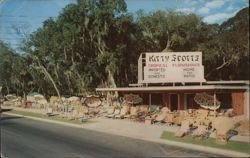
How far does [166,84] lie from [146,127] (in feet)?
2.34

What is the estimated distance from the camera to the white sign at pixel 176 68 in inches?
175

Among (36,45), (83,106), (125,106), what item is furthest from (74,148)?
(36,45)

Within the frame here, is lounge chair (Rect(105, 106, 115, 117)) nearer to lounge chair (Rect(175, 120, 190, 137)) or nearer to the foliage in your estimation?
the foliage

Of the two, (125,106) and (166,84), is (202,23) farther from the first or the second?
(125,106)

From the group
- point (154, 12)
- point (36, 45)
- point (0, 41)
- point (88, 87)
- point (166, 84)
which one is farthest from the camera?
point (0, 41)

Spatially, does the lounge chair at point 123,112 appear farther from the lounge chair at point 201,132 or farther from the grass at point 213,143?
the lounge chair at point 201,132

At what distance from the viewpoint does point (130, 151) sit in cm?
496

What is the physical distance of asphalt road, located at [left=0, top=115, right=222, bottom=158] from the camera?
16.1 ft

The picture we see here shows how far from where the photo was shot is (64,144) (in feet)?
18.1

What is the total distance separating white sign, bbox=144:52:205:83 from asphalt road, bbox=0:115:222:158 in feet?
2.38

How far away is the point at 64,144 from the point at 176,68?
186 centimetres

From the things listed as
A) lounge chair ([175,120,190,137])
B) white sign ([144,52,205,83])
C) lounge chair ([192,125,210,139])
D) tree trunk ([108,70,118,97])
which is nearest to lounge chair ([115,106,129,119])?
tree trunk ([108,70,118,97])

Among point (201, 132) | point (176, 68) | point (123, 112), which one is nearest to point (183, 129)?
point (201, 132)

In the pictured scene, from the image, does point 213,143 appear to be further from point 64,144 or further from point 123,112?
point 64,144
